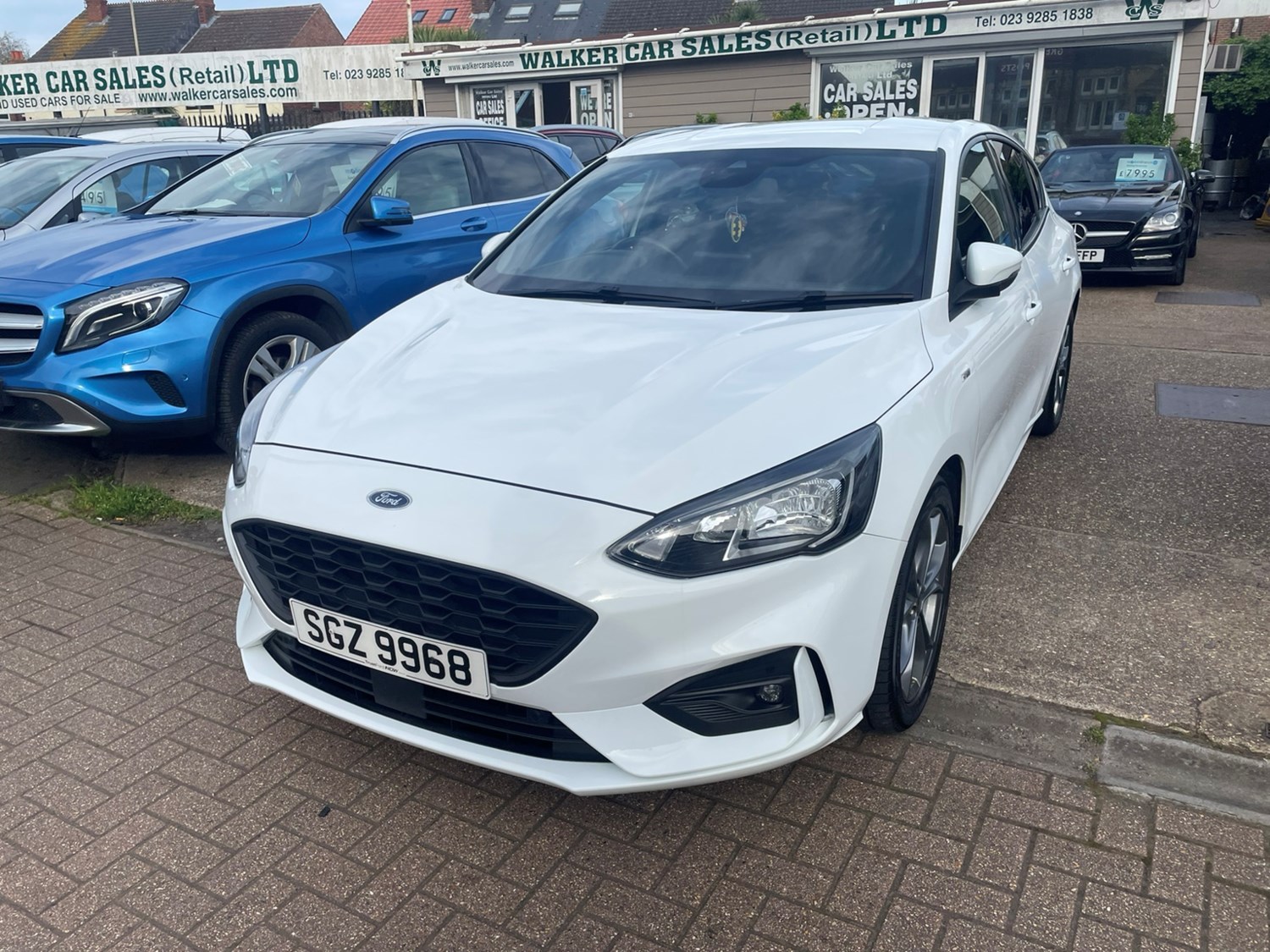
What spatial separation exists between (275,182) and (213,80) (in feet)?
74.5

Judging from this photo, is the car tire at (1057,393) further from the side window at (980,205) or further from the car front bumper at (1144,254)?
the car front bumper at (1144,254)

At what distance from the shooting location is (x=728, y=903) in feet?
7.80

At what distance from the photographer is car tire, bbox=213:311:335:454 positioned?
5.10 meters

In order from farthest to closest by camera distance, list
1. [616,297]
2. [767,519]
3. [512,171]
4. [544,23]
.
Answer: [544,23] < [512,171] < [616,297] < [767,519]

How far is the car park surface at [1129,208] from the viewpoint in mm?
10227

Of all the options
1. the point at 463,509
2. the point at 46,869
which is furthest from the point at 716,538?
the point at 46,869

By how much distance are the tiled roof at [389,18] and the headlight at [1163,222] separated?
36.8 m

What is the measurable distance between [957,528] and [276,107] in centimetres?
2753

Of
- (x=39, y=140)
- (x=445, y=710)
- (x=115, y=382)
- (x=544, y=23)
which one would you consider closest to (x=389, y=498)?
(x=445, y=710)

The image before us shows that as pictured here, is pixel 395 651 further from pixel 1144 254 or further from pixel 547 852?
pixel 1144 254

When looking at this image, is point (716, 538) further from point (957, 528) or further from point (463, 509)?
point (957, 528)

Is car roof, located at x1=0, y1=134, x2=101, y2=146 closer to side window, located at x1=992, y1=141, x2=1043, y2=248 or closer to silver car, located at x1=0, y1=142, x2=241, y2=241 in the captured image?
silver car, located at x1=0, y1=142, x2=241, y2=241

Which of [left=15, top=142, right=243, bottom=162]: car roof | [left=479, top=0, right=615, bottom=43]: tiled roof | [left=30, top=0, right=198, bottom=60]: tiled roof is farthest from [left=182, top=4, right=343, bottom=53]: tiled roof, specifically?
[left=15, top=142, right=243, bottom=162]: car roof

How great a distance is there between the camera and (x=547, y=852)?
2570mm
